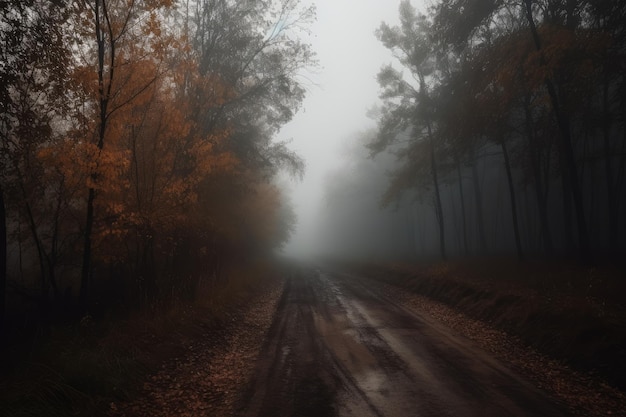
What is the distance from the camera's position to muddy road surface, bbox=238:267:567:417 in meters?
5.09

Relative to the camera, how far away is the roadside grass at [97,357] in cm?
486

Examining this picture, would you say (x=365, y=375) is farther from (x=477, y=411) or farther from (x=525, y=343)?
(x=525, y=343)

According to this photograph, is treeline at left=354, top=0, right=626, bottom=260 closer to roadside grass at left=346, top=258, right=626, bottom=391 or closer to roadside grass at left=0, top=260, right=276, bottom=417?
roadside grass at left=346, top=258, right=626, bottom=391

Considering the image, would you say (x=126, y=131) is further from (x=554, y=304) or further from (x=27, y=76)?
(x=554, y=304)

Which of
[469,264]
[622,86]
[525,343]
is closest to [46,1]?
[525,343]

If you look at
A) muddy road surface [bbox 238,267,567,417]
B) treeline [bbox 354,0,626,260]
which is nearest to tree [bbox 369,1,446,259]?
treeline [bbox 354,0,626,260]

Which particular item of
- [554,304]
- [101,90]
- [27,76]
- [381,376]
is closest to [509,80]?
[554,304]

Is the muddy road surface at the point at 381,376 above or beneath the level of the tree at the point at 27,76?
beneath

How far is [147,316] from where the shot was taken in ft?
30.3

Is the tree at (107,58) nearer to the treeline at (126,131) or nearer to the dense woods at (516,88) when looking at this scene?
the treeline at (126,131)

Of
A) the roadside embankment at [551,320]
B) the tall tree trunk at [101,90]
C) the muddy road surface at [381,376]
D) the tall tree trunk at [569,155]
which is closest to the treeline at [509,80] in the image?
the tall tree trunk at [569,155]

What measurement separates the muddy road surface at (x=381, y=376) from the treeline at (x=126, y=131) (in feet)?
16.0

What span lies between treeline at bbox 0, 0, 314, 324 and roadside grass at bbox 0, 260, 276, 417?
1083 mm

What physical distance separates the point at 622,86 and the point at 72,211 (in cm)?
1926
